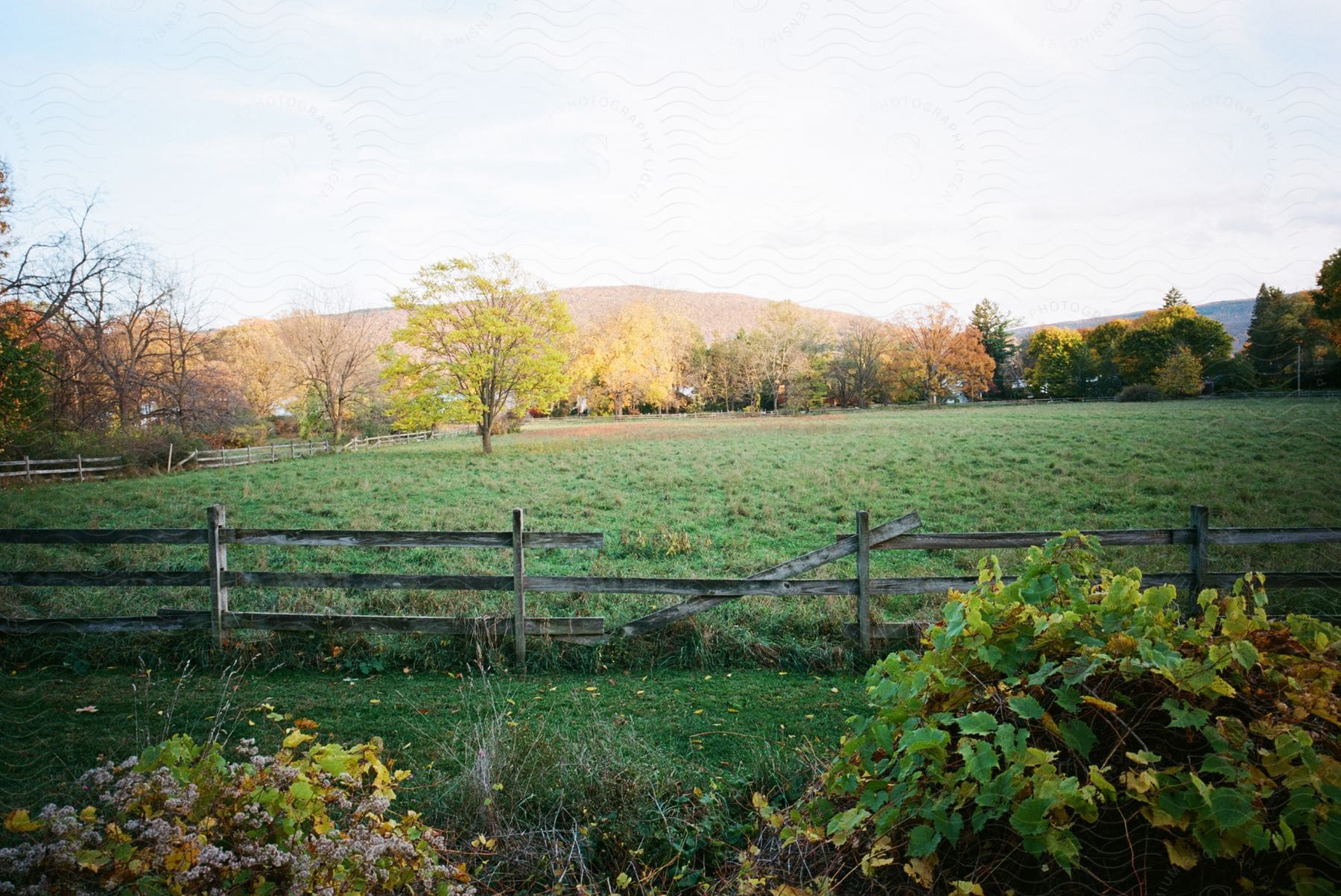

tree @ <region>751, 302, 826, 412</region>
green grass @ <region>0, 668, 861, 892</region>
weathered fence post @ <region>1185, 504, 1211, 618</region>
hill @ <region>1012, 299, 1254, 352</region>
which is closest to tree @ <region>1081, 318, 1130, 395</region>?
hill @ <region>1012, 299, 1254, 352</region>

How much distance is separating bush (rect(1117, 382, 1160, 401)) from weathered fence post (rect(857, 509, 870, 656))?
13881mm

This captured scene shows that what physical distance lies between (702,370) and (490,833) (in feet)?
192

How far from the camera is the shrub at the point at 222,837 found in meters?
1.54

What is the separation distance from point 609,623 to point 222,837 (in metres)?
5.25

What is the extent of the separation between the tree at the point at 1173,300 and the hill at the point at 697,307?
42.6m

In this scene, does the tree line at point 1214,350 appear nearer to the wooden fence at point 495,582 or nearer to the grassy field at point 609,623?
the grassy field at point 609,623

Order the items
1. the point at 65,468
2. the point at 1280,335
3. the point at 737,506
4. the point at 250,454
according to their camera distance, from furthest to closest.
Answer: the point at 250,454 → the point at 65,468 → the point at 737,506 → the point at 1280,335

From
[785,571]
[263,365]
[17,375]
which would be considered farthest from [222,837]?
[263,365]

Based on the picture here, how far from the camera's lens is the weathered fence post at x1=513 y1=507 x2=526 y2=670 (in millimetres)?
5969

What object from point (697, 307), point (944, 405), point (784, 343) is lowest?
point (944, 405)

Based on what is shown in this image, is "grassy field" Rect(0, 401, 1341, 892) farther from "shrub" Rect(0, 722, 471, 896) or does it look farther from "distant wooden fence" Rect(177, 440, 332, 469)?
"distant wooden fence" Rect(177, 440, 332, 469)

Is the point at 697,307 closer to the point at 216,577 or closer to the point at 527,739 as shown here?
the point at 216,577

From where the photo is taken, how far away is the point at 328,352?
39125mm

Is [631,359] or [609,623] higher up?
[631,359]
